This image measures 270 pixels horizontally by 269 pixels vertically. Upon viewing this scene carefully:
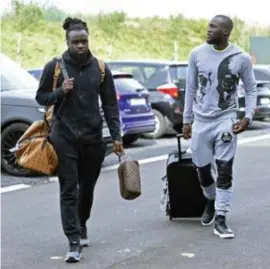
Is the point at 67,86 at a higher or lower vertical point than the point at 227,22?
lower

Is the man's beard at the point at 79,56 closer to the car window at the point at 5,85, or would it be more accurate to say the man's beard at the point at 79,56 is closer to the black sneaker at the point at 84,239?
the black sneaker at the point at 84,239

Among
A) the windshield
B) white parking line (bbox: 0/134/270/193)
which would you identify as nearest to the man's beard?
white parking line (bbox: 0/134/270/193)

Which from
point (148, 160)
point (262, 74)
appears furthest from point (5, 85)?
point (262, 74)

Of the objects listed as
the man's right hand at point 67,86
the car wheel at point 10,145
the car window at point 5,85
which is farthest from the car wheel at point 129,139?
the man's right hand at point 67,86

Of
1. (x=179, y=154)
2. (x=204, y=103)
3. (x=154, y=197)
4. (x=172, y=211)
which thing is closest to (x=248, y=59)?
(x=204, y=103)

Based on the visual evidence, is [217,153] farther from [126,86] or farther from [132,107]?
[126,86]

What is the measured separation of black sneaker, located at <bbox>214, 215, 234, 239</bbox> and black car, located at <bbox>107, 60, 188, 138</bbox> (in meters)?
8.95

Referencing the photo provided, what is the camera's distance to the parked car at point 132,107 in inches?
544

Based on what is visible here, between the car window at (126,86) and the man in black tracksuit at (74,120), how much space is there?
7.78 meters

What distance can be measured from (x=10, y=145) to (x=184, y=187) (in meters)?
4.78

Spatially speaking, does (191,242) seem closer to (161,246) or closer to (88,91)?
(161,246)

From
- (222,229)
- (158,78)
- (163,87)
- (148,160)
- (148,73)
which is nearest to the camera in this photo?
(222,229)

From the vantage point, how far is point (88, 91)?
605 centimetres

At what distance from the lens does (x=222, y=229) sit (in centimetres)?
681
